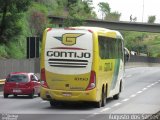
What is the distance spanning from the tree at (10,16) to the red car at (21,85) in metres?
23.6

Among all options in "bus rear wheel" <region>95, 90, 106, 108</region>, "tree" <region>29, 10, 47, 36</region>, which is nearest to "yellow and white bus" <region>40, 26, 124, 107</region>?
"bus rear wheel" <region>95, 90, 106, 108</region>

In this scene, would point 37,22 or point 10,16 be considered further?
point 37,22

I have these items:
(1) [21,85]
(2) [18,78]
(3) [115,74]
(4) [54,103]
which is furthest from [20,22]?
(4) [54,103]

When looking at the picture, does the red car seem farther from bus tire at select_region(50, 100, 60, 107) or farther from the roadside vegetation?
the roadside vegetation

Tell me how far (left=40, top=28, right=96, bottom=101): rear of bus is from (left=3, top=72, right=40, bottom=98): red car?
7.95 metres

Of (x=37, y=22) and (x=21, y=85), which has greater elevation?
(x=37, y=22)

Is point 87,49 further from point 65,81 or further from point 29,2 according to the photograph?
point 29,2

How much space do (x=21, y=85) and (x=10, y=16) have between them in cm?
2821

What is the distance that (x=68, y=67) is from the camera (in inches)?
902

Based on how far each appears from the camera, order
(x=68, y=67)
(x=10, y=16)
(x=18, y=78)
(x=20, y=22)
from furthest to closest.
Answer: (x=20, y=22)
(x=10, y=16)
(x=18, y=78)
(x=68, y=67)

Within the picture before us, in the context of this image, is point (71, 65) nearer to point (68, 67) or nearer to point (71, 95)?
point (68, 67)

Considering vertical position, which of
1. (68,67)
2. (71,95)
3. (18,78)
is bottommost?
(18,78)

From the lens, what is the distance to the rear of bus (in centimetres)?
2278

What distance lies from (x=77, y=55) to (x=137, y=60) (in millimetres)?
98091
